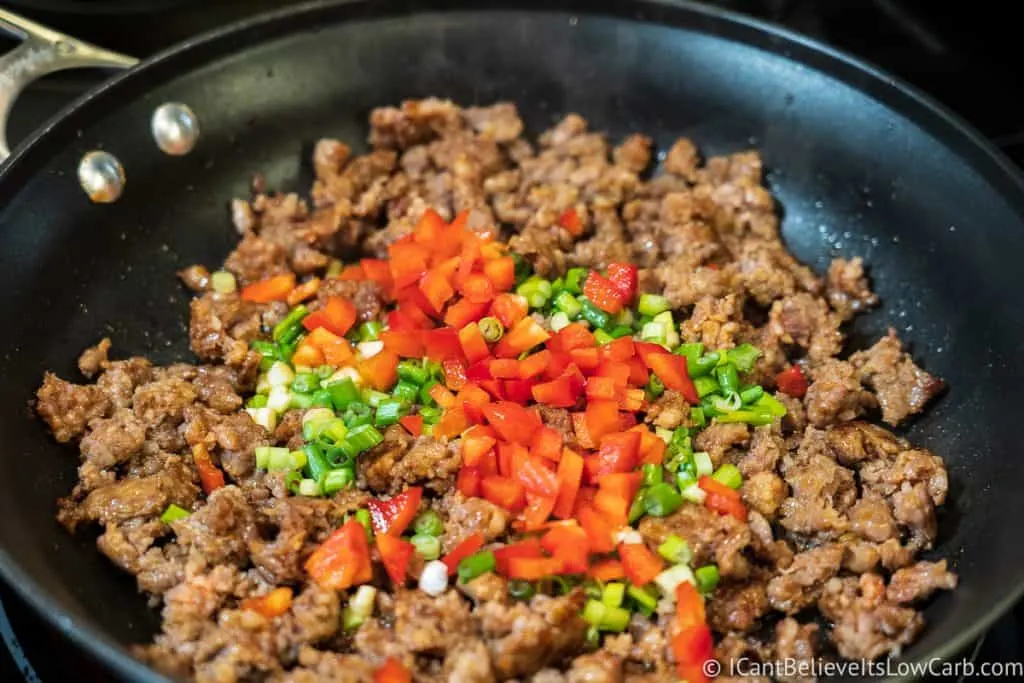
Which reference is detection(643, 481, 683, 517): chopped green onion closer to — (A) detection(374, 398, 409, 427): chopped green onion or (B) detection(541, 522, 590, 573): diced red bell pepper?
(B) detection(541, 522, 590, 573): diced red bell pepper

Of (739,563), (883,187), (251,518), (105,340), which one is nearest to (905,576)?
(739,563)

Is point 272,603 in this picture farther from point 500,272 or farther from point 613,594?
point 500,272

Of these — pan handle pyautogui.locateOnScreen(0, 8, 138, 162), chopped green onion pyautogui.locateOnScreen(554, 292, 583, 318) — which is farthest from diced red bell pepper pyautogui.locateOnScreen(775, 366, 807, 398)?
pan handle pyautogui.locateOnScreen(0, 8, 138, 162)

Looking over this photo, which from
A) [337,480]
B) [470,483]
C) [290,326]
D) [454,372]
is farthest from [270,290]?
[470,483]

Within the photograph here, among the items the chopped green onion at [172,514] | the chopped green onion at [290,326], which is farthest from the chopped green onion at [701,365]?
the chopped green onion at [172,514]

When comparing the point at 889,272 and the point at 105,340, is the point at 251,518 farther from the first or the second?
the point at 889,272

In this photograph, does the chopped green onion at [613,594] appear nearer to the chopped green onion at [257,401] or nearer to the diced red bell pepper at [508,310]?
the diced red bell pepper at [508,310]
